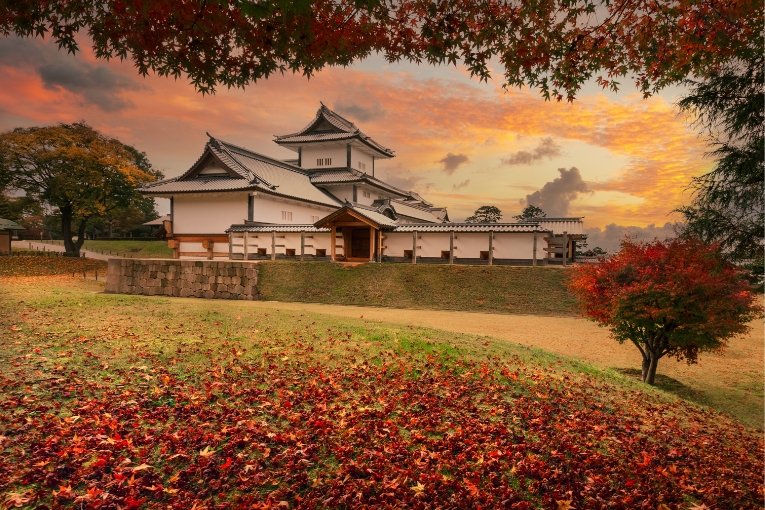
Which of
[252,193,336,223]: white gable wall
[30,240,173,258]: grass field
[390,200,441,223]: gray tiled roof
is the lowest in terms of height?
[30,240,173,258]: grass field

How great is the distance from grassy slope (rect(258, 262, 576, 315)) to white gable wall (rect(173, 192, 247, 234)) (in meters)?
8.70

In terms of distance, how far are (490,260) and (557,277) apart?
4248 mm

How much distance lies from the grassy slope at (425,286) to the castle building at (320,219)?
2210 millimetres

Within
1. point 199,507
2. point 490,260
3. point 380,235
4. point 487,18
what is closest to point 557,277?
point 490,260

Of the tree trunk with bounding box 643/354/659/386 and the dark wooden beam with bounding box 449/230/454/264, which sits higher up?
the dark wooden beam with bounding box 449/230/454/264

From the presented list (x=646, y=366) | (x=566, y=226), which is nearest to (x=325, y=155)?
(x=566, y=226)

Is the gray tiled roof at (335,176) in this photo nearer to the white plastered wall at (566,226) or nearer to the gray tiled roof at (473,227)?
the gray tiled roof at (473,227)

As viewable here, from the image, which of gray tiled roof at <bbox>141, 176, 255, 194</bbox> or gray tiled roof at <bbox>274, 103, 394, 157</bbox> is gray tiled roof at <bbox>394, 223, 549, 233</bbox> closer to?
gray tiled roof at <bbox>141, 176, 255, 194</bbox>

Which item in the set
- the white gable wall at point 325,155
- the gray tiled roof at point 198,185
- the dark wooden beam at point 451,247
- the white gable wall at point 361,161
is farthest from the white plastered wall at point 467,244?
the white gable wall at point 361,161

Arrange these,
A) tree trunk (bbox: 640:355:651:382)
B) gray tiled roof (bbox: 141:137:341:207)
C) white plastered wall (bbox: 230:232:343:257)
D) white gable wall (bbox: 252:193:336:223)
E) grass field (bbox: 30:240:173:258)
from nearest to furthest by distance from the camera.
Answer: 1. tree trunk (bbox: 640:355:651:382)
2. white plastered wall (bbox: 230:232:343:257)
3. gray tiled roof (bbox: 141:137:341:207)
4. white gable wall (bbox: 252:193:336:223)
5. grass field (bbox: 30:240:173:258)

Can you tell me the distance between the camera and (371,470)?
181 inches

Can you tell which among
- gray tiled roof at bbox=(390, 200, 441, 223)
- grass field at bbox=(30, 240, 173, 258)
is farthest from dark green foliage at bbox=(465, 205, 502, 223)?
grass field at bbox=(30, 240, 173, 258)

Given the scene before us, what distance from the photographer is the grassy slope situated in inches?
813

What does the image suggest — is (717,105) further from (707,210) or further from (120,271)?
(120,271)
